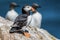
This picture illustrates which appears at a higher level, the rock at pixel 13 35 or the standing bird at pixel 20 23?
the standing bird at pixel 20 23

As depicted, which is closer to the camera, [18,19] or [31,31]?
[18,19]

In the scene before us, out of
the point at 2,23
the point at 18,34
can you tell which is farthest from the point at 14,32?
the point at 2,23

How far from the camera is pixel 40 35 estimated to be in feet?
31.5

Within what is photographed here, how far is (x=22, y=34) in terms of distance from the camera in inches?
357

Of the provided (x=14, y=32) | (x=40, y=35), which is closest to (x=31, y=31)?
(x=40, y=35)

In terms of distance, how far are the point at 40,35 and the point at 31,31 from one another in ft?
0.91

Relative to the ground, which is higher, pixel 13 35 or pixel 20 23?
pixel 20 23

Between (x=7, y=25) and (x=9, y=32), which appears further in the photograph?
(x=7, y=25)

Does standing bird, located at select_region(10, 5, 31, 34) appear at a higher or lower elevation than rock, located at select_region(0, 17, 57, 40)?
higher

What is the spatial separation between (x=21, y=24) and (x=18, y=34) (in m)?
0.29

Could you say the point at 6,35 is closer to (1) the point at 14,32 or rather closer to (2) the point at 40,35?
(1) the point at 14,32

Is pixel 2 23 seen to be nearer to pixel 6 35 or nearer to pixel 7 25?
pixel 7 25

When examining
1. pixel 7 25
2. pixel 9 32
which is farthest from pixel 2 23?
pixel 9 32

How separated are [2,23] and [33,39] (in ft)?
3.29
